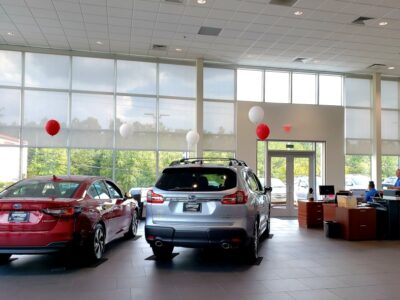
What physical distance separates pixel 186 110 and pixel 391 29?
6.48 m

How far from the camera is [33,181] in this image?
223 inches

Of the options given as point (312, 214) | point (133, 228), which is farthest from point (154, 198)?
point (312, 214)

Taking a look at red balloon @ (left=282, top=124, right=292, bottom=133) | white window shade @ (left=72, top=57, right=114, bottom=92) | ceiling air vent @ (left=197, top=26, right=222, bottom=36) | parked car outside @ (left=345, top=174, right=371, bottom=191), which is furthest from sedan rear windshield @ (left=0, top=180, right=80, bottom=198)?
parked car outside @ (left=345, top=174, right=371, bottom=191)

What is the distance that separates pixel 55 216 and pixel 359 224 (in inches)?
241

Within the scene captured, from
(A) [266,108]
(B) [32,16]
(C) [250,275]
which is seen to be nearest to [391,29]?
(A) [266,108]

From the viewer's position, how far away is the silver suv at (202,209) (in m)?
5.00

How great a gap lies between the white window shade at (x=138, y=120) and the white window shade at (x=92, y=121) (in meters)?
0.29

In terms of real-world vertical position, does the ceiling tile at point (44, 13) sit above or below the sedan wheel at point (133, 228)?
above

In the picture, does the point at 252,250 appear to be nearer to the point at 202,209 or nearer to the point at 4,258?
the point at 202,209

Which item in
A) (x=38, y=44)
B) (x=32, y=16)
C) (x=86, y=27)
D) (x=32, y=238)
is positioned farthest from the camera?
(x=38, y=44)

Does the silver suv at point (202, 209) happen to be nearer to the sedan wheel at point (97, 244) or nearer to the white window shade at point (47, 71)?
the sedan wheel at point (97, 244)

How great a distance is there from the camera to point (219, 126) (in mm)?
12906

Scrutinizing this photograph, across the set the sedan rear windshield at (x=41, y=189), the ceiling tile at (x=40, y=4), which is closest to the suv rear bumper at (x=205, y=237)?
the sedan rear windshield at (x=41, y=189)

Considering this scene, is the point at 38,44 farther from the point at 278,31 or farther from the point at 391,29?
the point at 391,29
